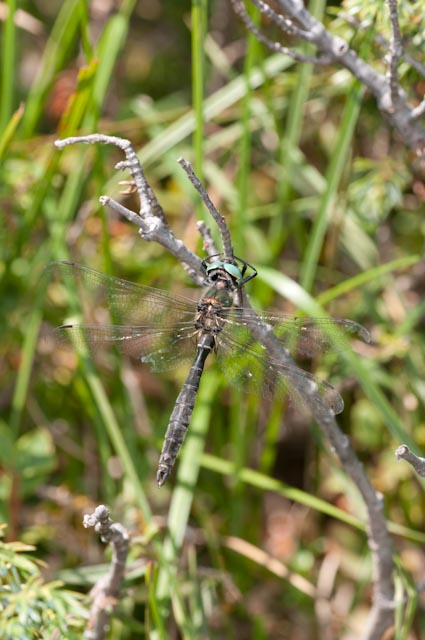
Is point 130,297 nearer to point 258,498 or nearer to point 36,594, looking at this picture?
point 36,594

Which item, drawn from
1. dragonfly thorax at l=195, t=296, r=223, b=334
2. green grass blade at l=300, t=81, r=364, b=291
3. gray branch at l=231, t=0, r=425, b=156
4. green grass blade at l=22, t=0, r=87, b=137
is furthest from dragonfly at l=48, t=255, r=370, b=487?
green grass blade at l=22, t=0, r=87, b=137

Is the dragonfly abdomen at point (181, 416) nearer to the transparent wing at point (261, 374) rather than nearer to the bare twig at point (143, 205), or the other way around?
the transparent wing at point (261, 374)

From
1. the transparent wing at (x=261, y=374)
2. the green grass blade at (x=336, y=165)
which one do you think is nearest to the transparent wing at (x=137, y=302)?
the transparent wing at (x=261, y=374)

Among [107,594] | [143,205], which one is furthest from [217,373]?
[143,205]

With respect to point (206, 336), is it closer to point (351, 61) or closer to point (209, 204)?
point (209, 204)

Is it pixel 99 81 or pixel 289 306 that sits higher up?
pixel 99 81

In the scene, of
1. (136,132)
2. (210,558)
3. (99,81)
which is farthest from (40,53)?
(210,558)
